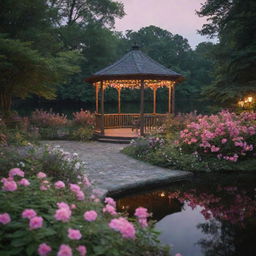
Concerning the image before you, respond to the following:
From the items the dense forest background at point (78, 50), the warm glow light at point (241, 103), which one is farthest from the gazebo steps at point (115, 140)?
the warm glow light at point (241, 103)

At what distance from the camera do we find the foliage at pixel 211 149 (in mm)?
8211

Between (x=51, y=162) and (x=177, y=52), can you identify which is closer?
(x=51, y=162)

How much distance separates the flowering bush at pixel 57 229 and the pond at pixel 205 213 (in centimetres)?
108

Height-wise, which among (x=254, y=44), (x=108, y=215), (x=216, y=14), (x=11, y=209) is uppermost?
(x=216, y=14)

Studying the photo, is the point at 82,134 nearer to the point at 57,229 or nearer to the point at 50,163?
the point at 50,163

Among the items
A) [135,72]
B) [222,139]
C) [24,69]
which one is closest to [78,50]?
[135,72]

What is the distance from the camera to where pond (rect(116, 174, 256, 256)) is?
14.0 ft

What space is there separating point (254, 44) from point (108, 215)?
1346 centimetres

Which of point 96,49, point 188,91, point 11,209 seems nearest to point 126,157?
point 11,209

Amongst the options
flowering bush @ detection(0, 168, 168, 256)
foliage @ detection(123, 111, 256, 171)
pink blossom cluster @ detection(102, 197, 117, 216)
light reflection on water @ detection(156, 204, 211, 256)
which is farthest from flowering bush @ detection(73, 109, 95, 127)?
pink blossom cluster @ detection(102, 197, 117, 216)

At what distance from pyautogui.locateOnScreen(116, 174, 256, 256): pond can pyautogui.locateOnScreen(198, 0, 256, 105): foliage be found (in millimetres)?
7945

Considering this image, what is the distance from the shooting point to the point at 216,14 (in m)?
16.9

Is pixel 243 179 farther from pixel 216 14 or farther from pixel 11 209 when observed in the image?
pixel 216 14

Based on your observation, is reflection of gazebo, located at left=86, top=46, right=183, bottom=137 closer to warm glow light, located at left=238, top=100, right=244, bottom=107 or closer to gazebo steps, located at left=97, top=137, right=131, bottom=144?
gazebo steps, located at left=97, top=137, right=131, bottom=144
